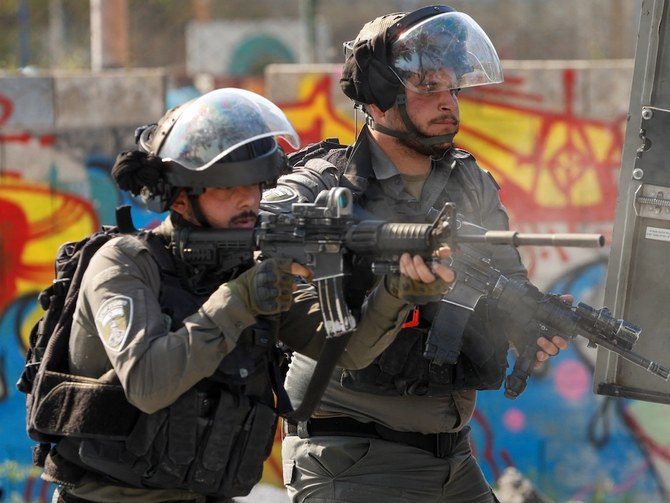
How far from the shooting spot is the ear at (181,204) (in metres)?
3.10

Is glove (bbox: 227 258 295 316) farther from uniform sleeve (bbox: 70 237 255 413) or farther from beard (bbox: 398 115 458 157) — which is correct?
beard (bbox: 398 115 458 157)

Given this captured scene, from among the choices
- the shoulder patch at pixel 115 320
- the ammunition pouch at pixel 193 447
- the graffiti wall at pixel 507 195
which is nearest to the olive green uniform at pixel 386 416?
the ammunition pouch at pixel 193 447

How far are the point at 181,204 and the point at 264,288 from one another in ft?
1.43

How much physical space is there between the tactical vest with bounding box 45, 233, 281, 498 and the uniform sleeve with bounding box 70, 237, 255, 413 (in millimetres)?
84

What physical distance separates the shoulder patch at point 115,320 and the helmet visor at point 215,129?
434 mm

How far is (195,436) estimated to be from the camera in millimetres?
2895

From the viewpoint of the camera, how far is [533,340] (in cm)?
362

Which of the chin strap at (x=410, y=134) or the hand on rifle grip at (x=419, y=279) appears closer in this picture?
the hand on rifle grip at (x=419, y=279)

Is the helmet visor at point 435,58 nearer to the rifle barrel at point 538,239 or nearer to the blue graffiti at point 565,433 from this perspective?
the rifle barrel at point 538,239

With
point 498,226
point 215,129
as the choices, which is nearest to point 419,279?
point 215,129

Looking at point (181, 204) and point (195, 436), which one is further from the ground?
point (181, 204)

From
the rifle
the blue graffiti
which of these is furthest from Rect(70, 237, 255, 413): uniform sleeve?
the blue graffiti

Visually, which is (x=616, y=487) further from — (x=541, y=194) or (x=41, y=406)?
(x=41, y=406)

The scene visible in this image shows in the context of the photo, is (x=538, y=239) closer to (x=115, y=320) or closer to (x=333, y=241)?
(x=333, y=241)
